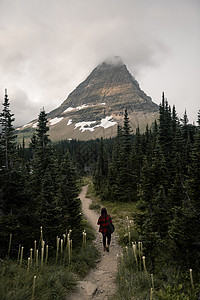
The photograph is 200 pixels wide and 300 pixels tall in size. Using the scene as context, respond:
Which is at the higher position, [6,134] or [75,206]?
[6,134]

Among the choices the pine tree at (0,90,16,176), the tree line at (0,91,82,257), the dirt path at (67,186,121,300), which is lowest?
the dirt path at (67,186,121,300)

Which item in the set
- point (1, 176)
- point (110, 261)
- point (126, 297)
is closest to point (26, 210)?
point (1, 176)

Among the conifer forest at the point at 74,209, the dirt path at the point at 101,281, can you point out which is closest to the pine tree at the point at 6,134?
the conifer forest at the point at 74,209

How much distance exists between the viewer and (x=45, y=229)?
8.59 metres

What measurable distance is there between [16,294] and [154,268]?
5351 millimetres

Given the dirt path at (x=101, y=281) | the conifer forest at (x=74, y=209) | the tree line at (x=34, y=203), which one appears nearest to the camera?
the dirt path at (x=101, y=281)

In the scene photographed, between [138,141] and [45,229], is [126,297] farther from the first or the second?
[138,141]

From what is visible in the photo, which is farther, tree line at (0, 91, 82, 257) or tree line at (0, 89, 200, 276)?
tree line at (0, 91, 82, 257)

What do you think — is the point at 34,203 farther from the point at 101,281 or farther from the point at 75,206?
the point at 101,281

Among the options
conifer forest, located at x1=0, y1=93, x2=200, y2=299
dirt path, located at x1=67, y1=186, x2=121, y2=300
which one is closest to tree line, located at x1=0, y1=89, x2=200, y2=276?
conifer forest, located at x1=0, y1=93, x2=200, y2=299

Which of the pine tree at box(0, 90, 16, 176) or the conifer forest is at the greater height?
the pine tree at box(0, 90, 16, 176)

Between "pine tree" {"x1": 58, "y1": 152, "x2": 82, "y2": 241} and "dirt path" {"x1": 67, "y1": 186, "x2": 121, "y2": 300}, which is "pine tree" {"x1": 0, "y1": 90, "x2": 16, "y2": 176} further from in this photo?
"dirt path" {"x1": 67, "y1": 186, "x2": 121, "y2": 300}

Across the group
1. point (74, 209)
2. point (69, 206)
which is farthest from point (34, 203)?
point (74, 209)

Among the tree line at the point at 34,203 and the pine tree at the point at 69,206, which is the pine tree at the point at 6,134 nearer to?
the tree line at the point at 34,203
